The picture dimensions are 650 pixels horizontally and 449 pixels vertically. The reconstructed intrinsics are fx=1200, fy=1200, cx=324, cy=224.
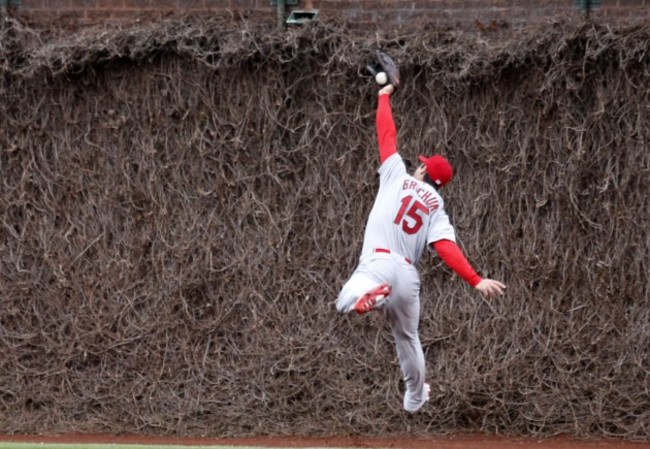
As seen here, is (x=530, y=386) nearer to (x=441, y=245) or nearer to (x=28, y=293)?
(x=441, y=245)

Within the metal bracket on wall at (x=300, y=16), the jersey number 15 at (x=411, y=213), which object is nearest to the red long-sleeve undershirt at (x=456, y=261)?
the jersey number 15 at (x=411, y=213)

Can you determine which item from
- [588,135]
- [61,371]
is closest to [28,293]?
[61,371]

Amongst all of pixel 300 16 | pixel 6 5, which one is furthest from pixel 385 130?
pixel 6 5

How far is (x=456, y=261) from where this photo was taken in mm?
9609

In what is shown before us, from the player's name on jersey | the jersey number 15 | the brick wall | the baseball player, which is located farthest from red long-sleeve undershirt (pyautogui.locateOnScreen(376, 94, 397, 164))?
the brick wall

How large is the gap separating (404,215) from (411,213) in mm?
60

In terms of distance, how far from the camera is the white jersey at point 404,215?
9.88 metres

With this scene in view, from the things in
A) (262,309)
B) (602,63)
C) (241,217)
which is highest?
(602,63)

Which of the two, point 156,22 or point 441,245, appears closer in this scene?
point 441,245

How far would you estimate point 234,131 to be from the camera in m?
12.9

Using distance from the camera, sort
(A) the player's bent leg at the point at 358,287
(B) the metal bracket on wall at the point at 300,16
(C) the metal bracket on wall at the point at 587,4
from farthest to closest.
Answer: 1. (B) the metal bracket on wall at the point at 300,16
2. (C) the metal bracket on wall at the point at 587,4
3. (A) the player's bent leg at the point at 358,287

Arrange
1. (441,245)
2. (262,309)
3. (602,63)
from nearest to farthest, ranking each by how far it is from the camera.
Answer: (441,245) < (602,63) < (262,309)

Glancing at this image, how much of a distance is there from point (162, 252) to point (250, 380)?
5.53 feet

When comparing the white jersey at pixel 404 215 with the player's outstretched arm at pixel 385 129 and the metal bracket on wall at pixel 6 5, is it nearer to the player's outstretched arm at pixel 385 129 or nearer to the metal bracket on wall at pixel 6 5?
the player's outstretched arm at pixel 385 129
